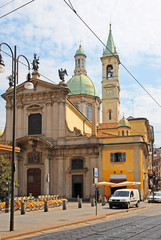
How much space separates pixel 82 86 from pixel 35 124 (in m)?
22.5

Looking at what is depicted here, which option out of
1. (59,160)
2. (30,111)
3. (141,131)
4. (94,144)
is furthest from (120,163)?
(141,131)

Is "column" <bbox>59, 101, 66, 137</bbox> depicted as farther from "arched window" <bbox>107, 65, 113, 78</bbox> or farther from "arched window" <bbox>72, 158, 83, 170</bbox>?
"arched window" <bbox>107, 65, 113, 78</bbox>

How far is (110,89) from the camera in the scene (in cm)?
7056

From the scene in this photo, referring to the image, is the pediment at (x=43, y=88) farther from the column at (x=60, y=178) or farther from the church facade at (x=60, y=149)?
the column at (x=60, y=178)

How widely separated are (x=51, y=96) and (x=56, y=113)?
2.27m

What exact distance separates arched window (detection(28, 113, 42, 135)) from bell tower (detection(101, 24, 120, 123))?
94.2 feet

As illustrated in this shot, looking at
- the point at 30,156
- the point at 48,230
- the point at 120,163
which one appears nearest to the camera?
the point at 48,230

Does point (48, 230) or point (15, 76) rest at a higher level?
point (15, 76)

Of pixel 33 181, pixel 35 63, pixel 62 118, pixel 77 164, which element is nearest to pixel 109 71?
pixel 35 63

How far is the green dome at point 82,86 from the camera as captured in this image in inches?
2515

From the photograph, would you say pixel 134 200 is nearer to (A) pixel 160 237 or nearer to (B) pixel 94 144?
(B) pixel 94 144

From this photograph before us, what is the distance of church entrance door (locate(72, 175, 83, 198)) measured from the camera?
40888 mm

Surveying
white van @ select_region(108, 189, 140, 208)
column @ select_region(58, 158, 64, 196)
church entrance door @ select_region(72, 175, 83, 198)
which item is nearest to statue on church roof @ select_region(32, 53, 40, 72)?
column @ select_region(58, 158, 64, 196)

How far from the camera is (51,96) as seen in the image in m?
43.4
